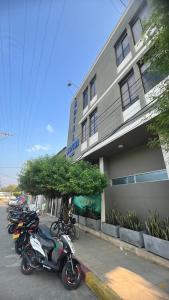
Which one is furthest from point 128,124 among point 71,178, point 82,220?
point 82,220

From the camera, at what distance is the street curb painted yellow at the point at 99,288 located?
3.16 metres

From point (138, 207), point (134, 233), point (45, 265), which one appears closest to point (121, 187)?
point (138, 207)

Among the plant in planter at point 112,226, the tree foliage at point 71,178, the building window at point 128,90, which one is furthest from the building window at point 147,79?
the plant in planter at point 112,226

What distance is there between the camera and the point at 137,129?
6500 millimetres

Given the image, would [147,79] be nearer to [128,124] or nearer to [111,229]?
[128,124]

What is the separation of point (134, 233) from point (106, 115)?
5895 millimetres

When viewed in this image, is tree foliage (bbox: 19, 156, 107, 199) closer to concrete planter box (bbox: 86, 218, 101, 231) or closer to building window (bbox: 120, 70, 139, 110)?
concrete planter box (bbox: 86, 218, 101, 231)

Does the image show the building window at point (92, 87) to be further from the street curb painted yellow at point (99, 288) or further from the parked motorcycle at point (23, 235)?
the street curb painted yellow at point (99, 288)

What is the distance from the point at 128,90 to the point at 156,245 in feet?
21.5

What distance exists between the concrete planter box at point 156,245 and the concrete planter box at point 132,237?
0.93 feet

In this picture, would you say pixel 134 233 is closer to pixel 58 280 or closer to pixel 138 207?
pixel 138 207

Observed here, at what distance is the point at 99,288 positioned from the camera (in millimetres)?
3445

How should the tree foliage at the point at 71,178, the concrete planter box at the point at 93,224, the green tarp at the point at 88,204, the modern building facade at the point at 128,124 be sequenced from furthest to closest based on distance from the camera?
1. the green tarp at the point at 88,204
2. the concrete planter box at the point at 93,224
3. the tree foliage at the point at 71,178
4. the modern building facade at the point at 128,124

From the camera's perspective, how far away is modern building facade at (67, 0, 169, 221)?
6586 mm
